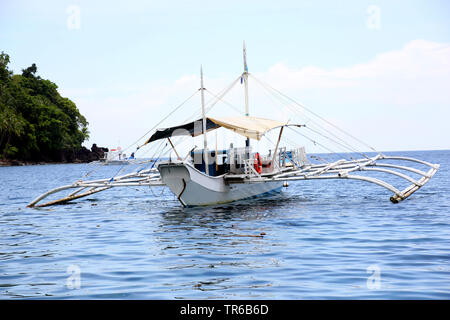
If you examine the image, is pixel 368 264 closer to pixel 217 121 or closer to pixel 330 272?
pixel 330 272

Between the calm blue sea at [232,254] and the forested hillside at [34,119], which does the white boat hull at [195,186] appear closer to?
the calm blue sea at [232,254]

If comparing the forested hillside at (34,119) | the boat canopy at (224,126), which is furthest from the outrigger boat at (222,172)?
the forested hillside at (34,119)

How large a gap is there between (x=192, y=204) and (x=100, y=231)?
222 inches

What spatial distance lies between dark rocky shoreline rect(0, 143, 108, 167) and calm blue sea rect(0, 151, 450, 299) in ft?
281

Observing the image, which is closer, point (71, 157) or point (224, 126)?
point (224, 126)

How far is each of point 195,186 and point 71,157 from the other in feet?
361

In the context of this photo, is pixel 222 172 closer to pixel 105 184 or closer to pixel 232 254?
pixel 105 184

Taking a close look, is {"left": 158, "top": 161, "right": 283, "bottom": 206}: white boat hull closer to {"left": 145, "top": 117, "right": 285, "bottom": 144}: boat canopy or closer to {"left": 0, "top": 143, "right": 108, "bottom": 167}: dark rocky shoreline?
{"left": 145, "top": 117, "right": 285, "bottom": 144}: boat canopy

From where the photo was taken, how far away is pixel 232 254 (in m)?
11.2

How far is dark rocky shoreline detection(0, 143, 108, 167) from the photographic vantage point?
98438 mm

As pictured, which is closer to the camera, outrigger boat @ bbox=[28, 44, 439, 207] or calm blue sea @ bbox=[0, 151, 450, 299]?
calm blue sea @ bbox=[0, 151, 450, 299]

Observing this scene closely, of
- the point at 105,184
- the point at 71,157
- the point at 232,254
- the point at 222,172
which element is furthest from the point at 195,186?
the point at 71,157

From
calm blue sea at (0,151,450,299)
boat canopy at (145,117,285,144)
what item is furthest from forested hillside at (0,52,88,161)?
calm blue sea at (0,151,450,299)
